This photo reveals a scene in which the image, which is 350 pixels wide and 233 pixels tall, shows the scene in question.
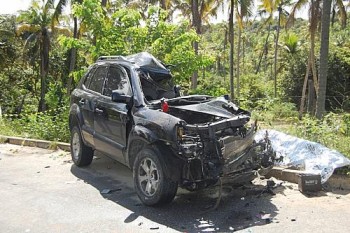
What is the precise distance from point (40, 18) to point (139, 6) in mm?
7388

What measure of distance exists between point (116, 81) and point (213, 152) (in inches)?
96.0

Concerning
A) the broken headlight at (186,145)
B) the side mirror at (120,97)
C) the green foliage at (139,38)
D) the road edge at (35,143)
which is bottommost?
the road edge at (35,143)

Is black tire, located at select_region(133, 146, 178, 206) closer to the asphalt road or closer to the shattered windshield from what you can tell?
the asphalt road

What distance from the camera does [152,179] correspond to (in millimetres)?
5699

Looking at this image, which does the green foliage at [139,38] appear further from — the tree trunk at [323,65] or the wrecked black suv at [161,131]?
the tree trunk at [323,65]

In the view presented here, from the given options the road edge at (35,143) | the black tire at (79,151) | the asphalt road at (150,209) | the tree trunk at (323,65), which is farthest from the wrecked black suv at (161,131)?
the tree trunk at (323,65)

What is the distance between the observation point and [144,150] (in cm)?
576

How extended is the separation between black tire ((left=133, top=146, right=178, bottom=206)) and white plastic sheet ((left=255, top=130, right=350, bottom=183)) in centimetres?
216

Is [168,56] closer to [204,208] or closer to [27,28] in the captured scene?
[204,208]

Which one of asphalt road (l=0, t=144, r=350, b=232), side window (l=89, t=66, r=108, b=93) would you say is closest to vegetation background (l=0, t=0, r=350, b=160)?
asphalt road (l=0, t=144, r=350, b=232)

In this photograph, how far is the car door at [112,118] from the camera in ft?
21.2

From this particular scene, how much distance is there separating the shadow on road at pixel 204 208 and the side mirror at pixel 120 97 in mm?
1443

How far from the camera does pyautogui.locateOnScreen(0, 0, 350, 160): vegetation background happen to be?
10.5 metres

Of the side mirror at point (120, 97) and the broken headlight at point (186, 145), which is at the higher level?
the side mirror at point (120, 97)
